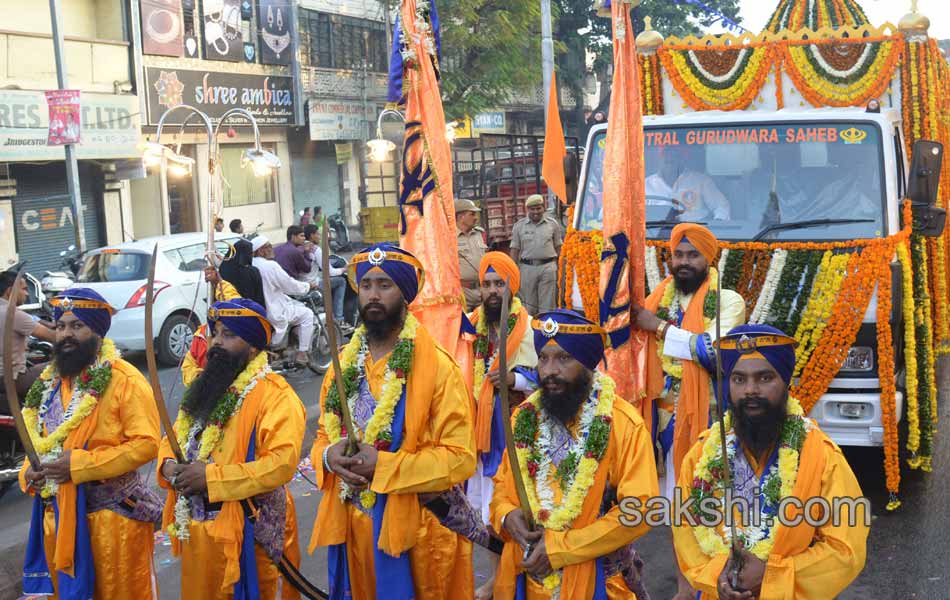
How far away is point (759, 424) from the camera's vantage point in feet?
11.4

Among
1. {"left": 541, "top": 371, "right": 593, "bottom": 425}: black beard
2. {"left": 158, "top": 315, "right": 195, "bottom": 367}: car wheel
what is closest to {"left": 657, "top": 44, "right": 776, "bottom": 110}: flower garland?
{"left": 541, "top": 371, "right": 593, "bottom": 425}: black beard

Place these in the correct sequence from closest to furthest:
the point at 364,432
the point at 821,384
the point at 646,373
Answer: the point at 364,432 → the point at 646,373 → the point at 821,384

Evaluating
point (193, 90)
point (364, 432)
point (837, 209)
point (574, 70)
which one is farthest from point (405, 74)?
point (574, 70)

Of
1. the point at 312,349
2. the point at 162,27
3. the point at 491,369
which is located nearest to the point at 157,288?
the point at 312,349

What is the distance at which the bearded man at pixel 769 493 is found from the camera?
10.7 ft

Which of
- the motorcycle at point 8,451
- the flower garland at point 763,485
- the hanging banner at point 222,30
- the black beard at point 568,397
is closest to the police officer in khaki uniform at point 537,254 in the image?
the motorcycle at point 8,451

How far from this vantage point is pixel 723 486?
3.50m

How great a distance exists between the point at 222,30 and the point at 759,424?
24395 mm

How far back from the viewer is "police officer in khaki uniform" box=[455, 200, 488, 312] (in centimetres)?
1080

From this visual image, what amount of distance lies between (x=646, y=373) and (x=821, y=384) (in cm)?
131

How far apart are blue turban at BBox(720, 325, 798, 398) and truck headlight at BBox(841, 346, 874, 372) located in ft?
10.6

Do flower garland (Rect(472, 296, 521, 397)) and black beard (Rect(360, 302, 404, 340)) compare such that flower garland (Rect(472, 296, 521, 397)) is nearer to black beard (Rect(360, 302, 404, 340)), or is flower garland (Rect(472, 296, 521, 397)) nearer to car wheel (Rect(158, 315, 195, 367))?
black beard (Rect(360, 302, 404, 340))

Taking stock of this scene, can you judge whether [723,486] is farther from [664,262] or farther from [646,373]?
[664,262]

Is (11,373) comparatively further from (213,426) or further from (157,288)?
(157,288)
